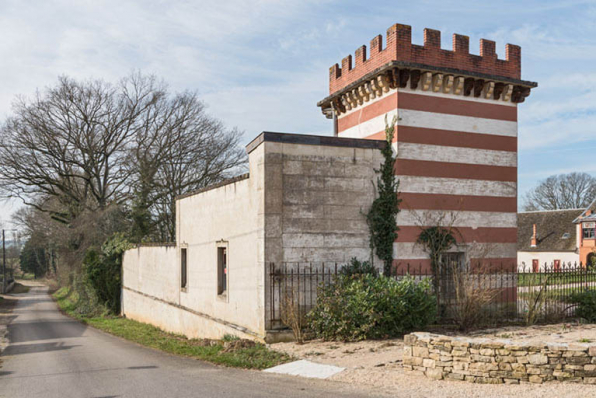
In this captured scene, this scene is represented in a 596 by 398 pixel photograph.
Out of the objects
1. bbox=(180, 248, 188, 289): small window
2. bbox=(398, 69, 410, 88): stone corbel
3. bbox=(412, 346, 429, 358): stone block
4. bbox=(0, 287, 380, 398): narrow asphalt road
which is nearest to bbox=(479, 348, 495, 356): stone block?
bbox=(412, 346, 429, 358): stone block

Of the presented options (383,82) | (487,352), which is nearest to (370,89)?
(383,82)

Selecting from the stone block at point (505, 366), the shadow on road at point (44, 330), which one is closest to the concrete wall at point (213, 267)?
the shadow on road at point (44, 330)

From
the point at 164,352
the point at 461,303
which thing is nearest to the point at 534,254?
the point at 461,303

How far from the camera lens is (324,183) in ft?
41.2

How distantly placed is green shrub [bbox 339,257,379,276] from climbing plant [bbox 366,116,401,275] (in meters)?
0.44

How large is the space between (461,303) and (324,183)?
171 inches

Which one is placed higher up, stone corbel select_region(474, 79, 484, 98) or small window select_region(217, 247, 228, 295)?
stone corbel select_region(474, 79, 484, 98)

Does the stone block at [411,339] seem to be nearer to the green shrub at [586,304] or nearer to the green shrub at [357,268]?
the green shrub at [357,268]

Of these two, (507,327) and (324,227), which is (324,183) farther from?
(507,327)

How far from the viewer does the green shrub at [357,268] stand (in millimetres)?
12469

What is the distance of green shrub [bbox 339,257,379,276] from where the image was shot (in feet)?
40.9

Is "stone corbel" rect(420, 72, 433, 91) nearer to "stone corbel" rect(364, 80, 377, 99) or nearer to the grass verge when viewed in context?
"stone corbel" rect(364, 80, 377, 99)

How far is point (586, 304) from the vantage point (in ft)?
43.8

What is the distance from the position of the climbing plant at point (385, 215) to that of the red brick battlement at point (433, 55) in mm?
2794
